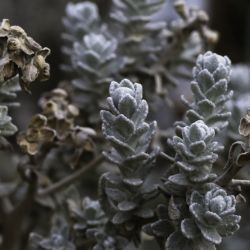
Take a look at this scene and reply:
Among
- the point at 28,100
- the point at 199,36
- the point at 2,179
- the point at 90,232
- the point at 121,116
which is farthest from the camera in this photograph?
the point at 28,100

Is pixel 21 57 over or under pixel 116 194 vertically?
over

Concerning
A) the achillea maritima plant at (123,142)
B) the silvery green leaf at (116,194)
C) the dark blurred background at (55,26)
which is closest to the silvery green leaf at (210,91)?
the achillea maritima plant at (123,142)

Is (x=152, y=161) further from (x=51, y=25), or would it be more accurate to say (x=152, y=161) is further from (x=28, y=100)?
(x=51, y=25)

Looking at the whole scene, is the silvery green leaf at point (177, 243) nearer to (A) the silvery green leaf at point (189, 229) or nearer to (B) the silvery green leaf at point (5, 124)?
(A) the silvery green leaf at point (189, 229)

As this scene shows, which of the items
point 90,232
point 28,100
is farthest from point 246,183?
point 28,100

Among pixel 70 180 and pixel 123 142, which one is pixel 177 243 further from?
pixel 70 180

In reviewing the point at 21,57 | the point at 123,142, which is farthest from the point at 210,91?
the point at 21,57

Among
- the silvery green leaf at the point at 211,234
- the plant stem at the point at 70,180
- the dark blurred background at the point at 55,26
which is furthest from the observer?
the dark blurred background at the point at 55,26

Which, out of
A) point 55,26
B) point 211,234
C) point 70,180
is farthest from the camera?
point 55,26

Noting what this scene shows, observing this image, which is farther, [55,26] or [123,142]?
[55,26]
